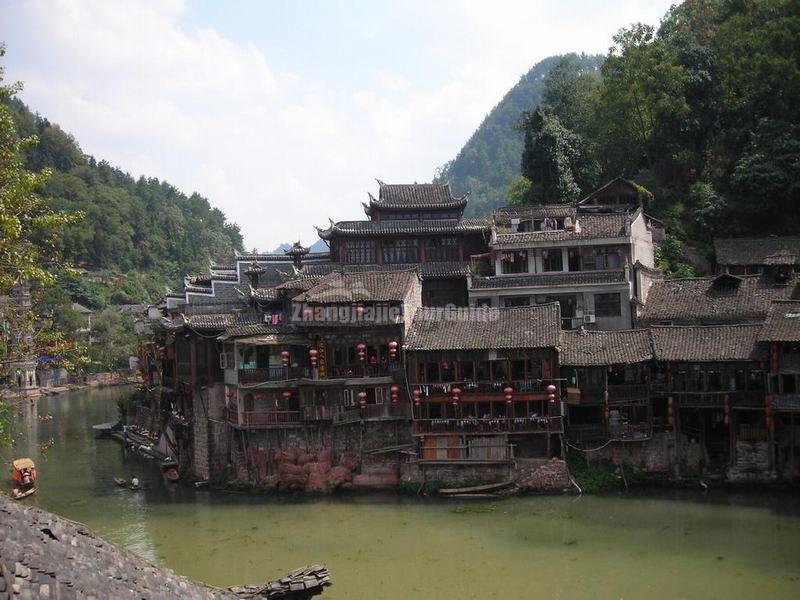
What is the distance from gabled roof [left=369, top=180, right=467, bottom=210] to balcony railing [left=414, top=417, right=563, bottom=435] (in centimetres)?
1484

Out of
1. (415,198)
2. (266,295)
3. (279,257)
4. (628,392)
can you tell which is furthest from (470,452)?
(279,257)

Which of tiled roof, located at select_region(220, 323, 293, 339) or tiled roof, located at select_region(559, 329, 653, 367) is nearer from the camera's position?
tiled roof, located at select_region(559, 329, 653, 367)

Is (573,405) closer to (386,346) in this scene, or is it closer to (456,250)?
(386,346)

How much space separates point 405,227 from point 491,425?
47.6ft

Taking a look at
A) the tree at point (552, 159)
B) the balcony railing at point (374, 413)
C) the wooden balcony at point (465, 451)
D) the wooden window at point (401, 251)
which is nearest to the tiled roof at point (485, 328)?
the balcony railing at point (374, 413)

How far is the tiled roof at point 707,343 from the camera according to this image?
29.2m

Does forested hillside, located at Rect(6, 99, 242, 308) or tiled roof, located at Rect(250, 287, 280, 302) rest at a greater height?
forested hillside, located at Rect(6, 99, 242, 308)

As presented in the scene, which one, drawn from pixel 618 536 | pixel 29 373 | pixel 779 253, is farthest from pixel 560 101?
pixel 29 373

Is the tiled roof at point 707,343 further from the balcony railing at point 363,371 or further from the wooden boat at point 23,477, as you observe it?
the wooden boat at point 23,477

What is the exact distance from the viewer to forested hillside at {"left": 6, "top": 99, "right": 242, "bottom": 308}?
326 ft

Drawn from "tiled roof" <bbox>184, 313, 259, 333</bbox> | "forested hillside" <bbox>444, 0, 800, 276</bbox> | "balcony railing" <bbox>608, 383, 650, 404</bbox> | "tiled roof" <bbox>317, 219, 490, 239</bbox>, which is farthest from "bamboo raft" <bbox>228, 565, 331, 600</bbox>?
"forested hillside" <bbox>444, 0, 800, 276</bbox>

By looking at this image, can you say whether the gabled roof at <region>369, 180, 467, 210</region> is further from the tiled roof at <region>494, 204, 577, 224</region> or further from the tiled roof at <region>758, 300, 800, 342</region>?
the tiled roof at <region>758, 300, 800, 342</region>

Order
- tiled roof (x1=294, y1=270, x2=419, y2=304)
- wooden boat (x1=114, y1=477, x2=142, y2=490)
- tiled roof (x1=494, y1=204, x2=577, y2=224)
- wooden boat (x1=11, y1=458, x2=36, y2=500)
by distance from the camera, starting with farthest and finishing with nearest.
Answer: tiled roof (x1=494, y1=204, x2=577, y2=224), wooden boat (x1=114, y1=477, x2=142, y2=490), wooden boat (x1=11, y1=458, x2=36, y2=500), tiled roof (x1=294, y1=270, x2=419, y2=304)

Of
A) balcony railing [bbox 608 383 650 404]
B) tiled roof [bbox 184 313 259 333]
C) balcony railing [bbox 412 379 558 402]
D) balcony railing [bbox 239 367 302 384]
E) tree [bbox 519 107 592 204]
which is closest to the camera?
balcony railing [bbox 608 383 650 404]
